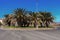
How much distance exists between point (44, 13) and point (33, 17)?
553cm

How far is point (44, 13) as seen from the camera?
2862 inches

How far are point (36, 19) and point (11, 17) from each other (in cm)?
1088

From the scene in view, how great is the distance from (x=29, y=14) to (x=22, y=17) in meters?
3.07

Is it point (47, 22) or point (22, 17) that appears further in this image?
point (47, 22)

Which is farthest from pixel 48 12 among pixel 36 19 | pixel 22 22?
pixel 22 22

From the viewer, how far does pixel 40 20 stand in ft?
235

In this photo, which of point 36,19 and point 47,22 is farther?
point 47,22

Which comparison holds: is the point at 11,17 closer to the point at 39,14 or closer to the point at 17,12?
the point at 17,12

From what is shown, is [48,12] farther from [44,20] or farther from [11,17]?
[11,17]

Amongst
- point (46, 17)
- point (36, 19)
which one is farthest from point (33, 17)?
point (46, 17)

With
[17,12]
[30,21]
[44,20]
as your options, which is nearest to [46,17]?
[44,20]

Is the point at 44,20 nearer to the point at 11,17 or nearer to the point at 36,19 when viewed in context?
the point at 36,19

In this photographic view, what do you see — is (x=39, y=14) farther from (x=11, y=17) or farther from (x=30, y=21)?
(x=11, y=17)

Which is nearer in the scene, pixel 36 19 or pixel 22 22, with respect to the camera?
pixel 36 19
